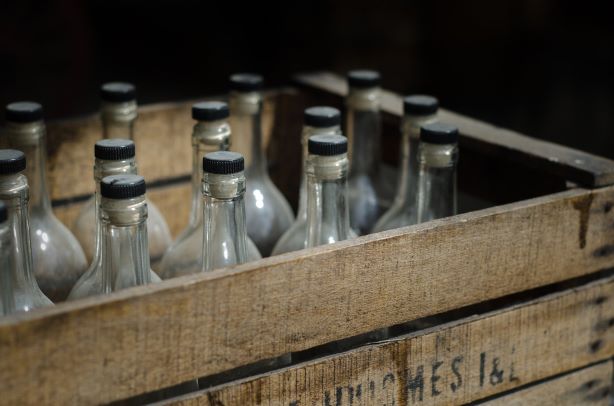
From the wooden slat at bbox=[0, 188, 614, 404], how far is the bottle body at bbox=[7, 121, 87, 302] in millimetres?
307

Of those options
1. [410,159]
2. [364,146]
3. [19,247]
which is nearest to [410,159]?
[410,159]

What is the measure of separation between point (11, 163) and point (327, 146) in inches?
10.3

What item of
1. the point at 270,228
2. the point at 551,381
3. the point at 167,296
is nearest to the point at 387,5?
the point at 270,228

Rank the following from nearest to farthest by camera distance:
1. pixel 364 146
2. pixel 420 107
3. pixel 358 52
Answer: pixel 420 107 → pixel 364 146 → pixel 358 52

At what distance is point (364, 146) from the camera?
106 centimetres

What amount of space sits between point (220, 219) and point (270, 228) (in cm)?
26

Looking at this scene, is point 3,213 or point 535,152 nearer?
point 3,213

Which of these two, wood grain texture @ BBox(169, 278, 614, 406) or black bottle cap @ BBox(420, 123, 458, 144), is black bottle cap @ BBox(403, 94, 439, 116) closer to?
black bottle cap @ BBox(420, 123, 458, 144)

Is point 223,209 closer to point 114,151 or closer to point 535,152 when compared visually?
point 114,151

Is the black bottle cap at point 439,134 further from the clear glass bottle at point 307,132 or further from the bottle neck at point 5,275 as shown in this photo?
the bottle neck at point 5,275

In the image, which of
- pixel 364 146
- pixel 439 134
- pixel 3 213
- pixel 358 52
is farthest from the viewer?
pixel 358 52

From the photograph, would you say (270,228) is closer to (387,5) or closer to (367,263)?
(367,263)

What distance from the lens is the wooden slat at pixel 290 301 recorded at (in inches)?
23.3

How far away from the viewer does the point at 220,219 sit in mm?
754
